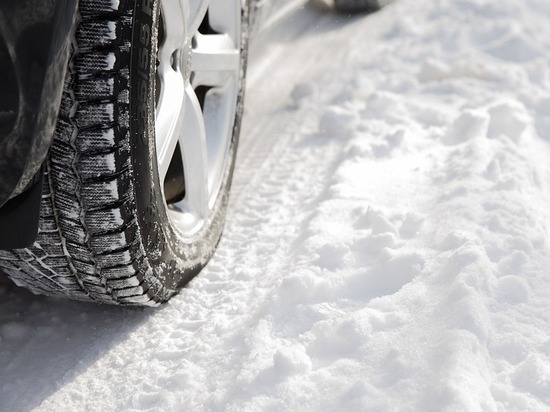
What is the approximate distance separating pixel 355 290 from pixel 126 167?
69cm

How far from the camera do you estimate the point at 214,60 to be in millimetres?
2080

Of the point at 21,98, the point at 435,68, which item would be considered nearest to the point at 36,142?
the point at 21,98

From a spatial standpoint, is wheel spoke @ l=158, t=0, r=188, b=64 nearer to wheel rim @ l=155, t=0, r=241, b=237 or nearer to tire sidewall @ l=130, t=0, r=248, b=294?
wheel rim @ l=155, t=0, r=241, b=237

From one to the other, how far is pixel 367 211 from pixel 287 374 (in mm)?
721

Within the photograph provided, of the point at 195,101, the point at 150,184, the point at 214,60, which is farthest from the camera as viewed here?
the point at 214,60

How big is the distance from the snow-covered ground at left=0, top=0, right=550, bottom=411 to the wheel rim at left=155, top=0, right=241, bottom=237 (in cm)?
21

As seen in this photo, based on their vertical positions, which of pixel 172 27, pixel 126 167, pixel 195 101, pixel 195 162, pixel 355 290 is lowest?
pixel 355 290

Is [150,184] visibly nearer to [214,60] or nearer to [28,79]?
[28,79]

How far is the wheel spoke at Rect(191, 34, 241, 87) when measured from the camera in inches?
79.3

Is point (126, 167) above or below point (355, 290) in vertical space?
above

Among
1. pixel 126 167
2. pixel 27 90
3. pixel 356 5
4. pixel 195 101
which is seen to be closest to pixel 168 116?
pixel 195 101

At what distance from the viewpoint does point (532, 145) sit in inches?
A: 99.3

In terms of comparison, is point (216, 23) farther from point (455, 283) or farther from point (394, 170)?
point (455, 283)

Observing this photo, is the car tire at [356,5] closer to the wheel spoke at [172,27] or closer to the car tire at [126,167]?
the car tire at [126,167]
